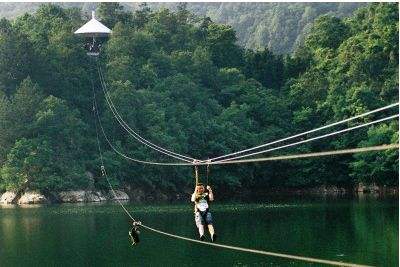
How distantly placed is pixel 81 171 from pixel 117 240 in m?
27.1

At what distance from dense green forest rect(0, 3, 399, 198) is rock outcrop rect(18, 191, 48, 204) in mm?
726

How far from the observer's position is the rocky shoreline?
67.3 metres

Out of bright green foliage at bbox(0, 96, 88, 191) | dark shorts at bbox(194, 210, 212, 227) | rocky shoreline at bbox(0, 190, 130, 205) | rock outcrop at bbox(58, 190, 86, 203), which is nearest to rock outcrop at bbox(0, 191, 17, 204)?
rocky shoreline at bbox(0, 190, 130, 205)

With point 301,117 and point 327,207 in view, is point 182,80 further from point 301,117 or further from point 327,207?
point 327,207

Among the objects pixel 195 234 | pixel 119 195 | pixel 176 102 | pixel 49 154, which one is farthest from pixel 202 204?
pixel 176 102

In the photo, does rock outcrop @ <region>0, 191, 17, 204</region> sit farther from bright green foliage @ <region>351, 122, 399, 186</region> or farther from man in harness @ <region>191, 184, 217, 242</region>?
man in harness @ <region>191, 184, 217, 242</region>

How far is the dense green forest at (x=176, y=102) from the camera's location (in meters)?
70.0

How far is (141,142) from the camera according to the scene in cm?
7150

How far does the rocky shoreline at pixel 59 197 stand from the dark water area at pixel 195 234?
11.8 feet

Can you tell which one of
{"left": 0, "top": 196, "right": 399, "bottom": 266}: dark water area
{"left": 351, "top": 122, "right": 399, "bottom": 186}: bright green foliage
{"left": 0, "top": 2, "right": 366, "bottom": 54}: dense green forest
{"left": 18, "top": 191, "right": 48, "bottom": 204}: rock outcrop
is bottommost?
{"left": 0, "top": 196, "right": 399, "bottom": 266}: dark water area

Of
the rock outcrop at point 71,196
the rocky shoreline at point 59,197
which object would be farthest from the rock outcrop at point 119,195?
the rock outcrop at point 71,196

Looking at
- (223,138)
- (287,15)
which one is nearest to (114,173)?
(223,138)

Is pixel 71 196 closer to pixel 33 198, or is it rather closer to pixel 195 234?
pixel 33 198

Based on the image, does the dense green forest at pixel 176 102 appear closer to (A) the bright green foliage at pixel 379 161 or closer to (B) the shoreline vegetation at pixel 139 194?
(A) the bright green foliage at pixel 379 161
